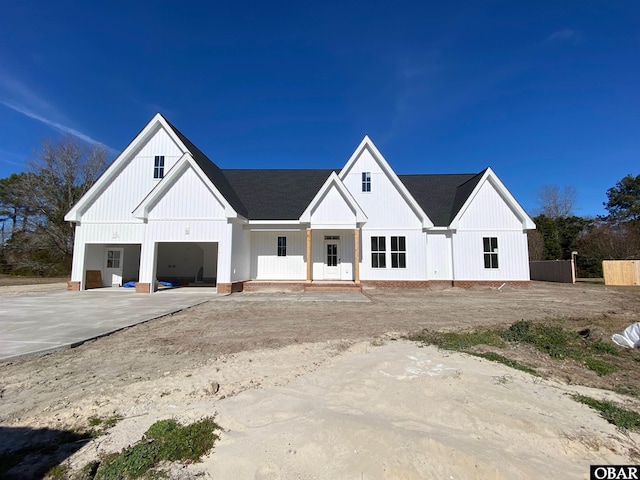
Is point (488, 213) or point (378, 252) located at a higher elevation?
point (488, 213)

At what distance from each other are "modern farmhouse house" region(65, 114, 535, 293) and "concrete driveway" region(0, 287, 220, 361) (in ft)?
14.9

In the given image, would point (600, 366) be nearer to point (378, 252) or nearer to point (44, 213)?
point (378, 252)

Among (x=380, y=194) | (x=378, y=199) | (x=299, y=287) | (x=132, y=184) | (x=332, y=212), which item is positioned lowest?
(x=299, y=287)

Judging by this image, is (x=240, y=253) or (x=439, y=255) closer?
(x=240, y=253)

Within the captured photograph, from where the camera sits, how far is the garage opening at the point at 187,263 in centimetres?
2183

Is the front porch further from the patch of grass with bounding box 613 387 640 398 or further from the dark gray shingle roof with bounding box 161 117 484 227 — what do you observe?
the patch of grass with bounding box 613 387 640 398

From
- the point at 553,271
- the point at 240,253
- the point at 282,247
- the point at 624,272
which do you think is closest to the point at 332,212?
the point at 282,247

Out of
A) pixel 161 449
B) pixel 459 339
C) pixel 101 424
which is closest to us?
pixel 161 449

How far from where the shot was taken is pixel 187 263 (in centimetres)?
2194

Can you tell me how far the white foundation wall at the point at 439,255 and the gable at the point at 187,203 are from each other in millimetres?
12340

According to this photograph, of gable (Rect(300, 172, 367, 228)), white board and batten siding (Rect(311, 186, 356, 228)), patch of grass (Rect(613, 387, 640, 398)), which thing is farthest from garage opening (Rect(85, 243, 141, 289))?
patch of grass (Rect(613, 387, 640, 398))

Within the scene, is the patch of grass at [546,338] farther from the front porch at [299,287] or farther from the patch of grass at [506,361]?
the front porch at [299,287]

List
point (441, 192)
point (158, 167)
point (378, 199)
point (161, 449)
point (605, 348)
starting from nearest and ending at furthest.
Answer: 1. point (161, 449)
2. point (605, 348)
3. point (158, 167)
4. point (378, 199)
5. point (441, 192)

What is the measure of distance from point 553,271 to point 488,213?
12165mm
